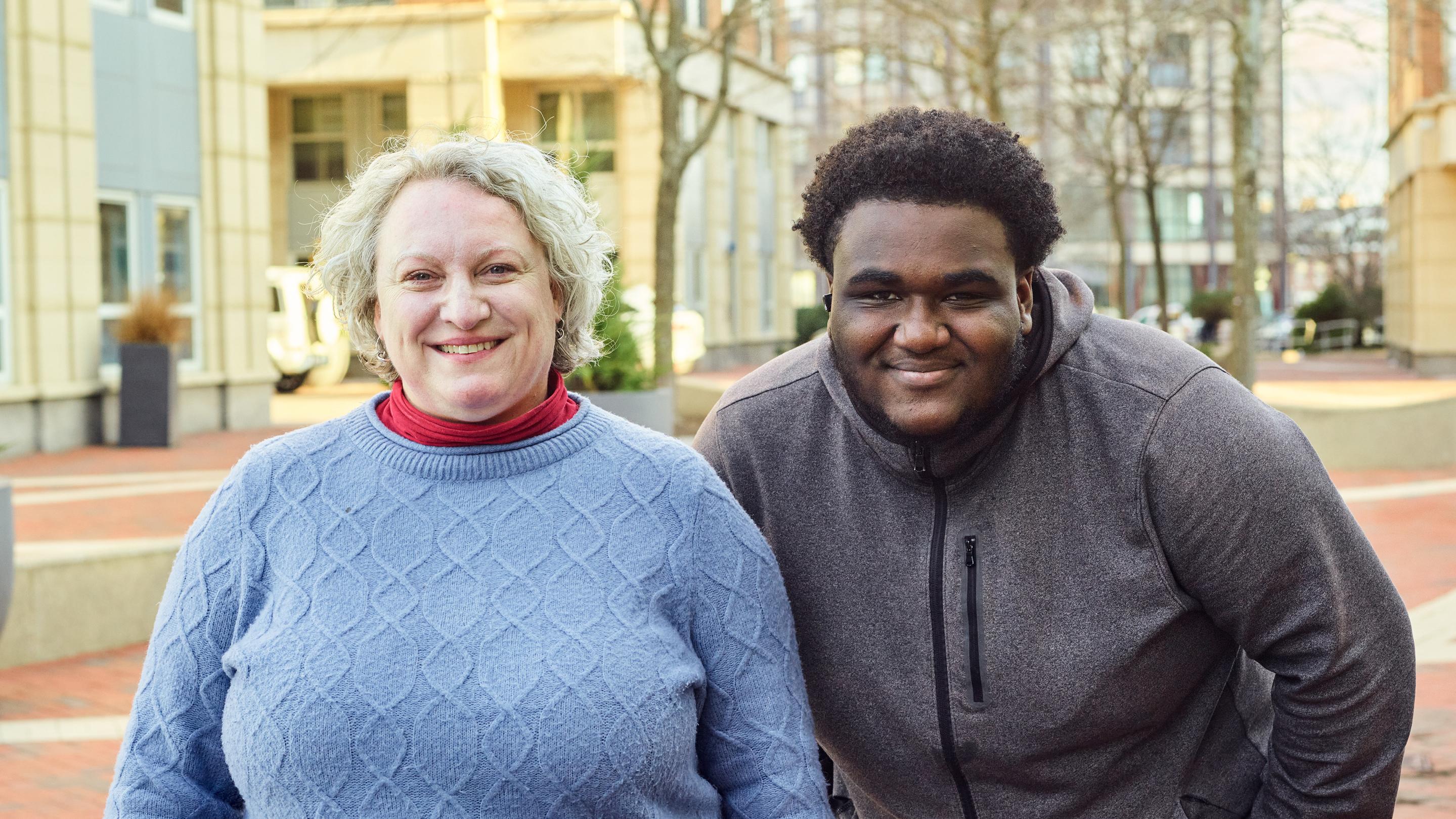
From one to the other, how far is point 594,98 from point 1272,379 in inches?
538

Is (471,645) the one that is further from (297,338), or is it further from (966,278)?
(297,338)

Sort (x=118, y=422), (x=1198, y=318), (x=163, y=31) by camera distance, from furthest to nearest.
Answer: (x=1198, y=318) → (x=163, y=31) → (x=118, y=422)

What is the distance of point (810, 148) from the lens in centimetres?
5603

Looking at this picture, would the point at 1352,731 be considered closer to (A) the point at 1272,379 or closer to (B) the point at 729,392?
(B) the point at 729,392

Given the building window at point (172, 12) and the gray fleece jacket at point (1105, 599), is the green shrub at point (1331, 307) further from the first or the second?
the gray fleece jacket at point (1105, 599)

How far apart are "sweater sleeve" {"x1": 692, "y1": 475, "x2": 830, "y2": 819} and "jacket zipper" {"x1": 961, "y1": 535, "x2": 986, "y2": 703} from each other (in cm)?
28

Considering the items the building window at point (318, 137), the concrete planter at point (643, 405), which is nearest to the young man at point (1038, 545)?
the concrete planter at point (643, 405)

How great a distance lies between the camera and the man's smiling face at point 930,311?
244 cm

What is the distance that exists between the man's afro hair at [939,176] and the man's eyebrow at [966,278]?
0.09 meters

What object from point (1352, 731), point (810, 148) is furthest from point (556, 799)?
point (810, 148)

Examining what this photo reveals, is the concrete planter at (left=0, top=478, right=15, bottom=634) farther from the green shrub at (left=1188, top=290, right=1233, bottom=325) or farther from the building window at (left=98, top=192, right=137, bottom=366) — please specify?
the green shrub at (left=1188, top=290, right=1233, bottom=325)

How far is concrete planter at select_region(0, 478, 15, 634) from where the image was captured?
21.3 ft

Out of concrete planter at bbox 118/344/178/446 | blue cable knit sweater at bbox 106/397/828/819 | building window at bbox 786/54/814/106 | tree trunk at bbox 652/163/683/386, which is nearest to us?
blue cable knit sweater at bbox 106/397/828/819

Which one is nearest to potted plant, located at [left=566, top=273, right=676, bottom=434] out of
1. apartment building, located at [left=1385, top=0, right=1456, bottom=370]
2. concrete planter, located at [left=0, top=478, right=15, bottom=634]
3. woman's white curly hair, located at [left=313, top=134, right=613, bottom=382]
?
concrete planter, located at [left=0, top=478, right=15, bottom=634]
